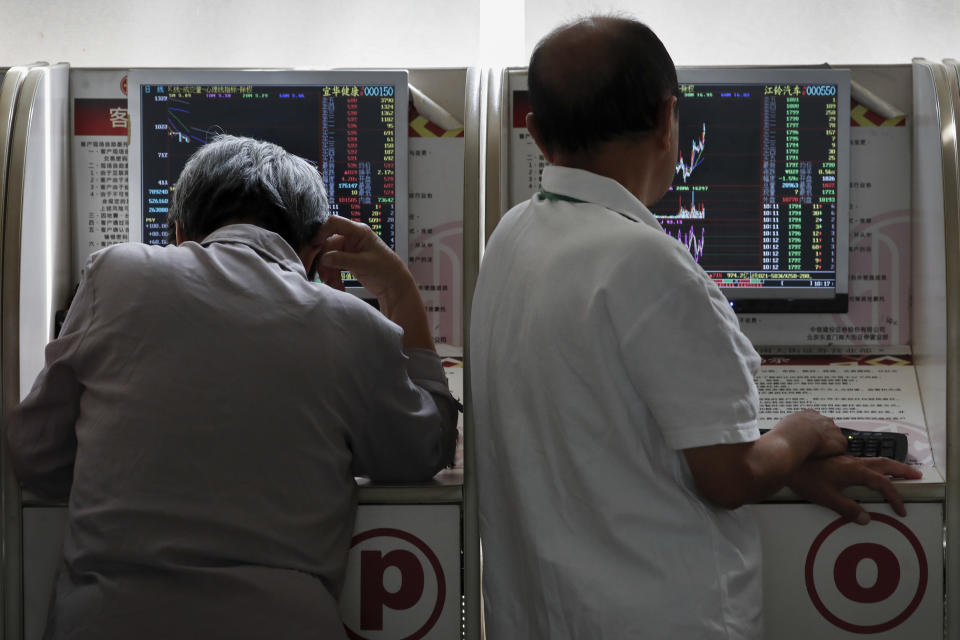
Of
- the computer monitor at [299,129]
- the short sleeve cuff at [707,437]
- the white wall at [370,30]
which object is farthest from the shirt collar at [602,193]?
the white wall at [370,30]

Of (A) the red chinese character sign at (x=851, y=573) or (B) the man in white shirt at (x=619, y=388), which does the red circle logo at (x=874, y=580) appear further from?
(B) the man in white shirt at (x=619, y=388)

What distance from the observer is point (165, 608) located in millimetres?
1239

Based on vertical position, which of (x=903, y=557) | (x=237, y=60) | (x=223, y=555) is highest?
(x=237, y=60)

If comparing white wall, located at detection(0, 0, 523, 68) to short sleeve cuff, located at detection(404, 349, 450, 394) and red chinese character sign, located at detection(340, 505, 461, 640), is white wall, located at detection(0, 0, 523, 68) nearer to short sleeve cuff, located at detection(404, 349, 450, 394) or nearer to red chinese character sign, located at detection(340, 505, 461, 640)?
short sleeve cuff, located at detection(404, 349, 450, 394)

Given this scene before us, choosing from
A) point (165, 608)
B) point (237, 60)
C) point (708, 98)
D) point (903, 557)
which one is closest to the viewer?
point (165, 608)

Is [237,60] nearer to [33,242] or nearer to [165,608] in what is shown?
[33,242]

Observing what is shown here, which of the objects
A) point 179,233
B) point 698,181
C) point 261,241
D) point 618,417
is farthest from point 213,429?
point 698,181

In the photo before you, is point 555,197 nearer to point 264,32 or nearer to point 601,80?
point 601,80

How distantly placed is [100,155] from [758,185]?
145cm

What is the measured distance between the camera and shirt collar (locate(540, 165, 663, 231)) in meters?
1.21

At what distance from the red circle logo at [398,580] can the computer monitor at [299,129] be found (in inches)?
25.0

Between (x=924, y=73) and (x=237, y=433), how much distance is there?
1.55 metres

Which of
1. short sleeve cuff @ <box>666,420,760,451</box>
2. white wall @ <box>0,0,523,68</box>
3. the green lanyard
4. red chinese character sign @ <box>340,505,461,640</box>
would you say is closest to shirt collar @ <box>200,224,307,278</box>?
the green lanyard

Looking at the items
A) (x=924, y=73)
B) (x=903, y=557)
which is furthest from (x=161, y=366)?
(x=924, y=73)
